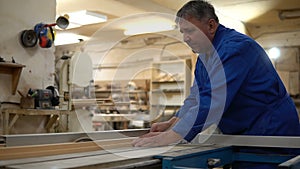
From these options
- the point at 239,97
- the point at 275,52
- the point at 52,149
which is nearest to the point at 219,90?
the point at 239,97

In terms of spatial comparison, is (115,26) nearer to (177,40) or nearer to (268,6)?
(177,40)

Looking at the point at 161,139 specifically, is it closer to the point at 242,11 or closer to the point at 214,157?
the point at 214,157

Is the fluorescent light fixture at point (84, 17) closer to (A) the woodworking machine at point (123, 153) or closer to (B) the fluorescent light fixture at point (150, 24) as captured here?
(B) the fluorescent light fixture at point (150, 24)

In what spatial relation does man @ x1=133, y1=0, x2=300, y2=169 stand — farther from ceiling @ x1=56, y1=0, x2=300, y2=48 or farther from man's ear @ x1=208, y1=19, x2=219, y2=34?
ceiling @ x1=56, y1=0, x2=300, y2=48

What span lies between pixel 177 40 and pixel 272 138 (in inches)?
194

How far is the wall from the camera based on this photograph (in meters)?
2.93

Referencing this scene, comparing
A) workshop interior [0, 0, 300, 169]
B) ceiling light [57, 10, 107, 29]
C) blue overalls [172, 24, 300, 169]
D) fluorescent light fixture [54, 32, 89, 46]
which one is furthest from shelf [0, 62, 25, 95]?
fluorescent light fixture [54, 32, 89, 46]

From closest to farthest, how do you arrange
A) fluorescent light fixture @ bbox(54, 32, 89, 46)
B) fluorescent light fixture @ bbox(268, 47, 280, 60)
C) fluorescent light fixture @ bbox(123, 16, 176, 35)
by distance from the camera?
fluorescent light fixture @ bbox(123, 16, 176, 35), fluorescent light fixture @ bbox(268, 47, 280, 60), fluorescent light fixture @ bbox(54, 32, 89, 46)

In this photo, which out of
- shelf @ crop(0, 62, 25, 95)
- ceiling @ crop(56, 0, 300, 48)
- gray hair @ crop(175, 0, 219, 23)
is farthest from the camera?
ceiling @ crop(56, 0, 300, 48)

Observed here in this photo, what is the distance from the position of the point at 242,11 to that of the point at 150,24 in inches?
53.5

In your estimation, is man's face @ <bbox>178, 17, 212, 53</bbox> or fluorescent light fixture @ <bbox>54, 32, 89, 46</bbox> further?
fluorescent light fixture @ <bbox>54, 32, 89, 46</bbox>

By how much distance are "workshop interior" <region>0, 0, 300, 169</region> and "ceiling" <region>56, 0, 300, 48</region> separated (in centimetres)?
1

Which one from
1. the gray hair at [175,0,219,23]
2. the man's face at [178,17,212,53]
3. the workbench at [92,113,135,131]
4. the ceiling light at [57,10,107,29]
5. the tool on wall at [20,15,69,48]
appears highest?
the ceiling light at [57,10,107,29]

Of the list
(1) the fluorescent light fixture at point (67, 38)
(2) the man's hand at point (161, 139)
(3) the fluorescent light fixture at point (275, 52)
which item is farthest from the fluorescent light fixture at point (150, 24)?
(2) the man's hand at point (161, 139)
